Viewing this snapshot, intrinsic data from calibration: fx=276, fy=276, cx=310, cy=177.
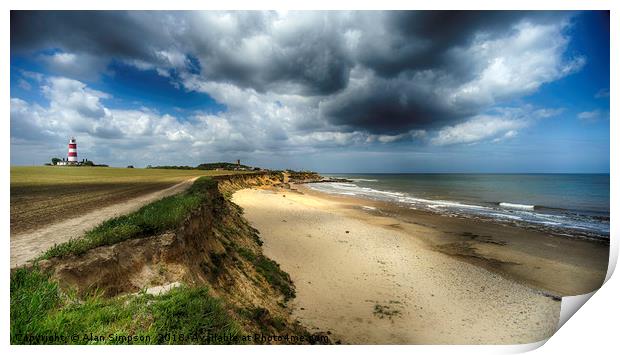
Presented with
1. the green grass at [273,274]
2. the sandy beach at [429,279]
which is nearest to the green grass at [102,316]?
the sandy beach at [429,279]

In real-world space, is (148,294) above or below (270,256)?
above

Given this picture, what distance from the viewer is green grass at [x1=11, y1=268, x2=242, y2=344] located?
3588mm

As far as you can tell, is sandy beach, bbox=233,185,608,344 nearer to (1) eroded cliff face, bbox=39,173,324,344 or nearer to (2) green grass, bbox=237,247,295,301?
(2) green grass, bbox=237,247,295,301

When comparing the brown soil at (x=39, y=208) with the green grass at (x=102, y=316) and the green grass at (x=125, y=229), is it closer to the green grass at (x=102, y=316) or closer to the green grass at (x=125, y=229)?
the green grass at (x=125, y=229)

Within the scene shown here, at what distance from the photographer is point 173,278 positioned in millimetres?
5129

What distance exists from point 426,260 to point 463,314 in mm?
4722

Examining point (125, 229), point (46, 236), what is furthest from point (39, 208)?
point (125, 229)

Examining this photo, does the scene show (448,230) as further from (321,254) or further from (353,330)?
(353,330)

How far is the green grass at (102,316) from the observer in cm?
359

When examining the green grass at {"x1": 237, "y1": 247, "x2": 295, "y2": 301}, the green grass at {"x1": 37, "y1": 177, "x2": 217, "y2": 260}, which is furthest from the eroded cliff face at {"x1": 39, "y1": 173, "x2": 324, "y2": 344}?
the green grass at {"x1": 37, "y1": 177, "x2": 217, "y2": 260}

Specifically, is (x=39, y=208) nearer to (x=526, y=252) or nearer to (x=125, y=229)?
(x=125, y=229)

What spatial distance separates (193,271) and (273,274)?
4.01m
